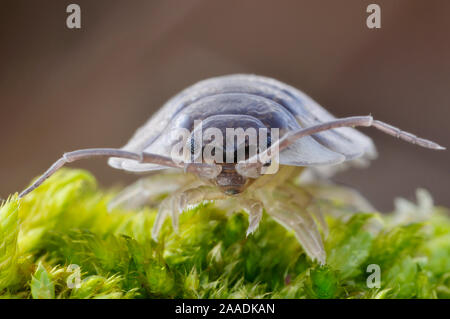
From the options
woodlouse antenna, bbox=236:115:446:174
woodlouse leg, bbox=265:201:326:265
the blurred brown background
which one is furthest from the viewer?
the blurred brown background

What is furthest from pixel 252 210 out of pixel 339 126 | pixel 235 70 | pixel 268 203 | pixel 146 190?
pixel 235 70

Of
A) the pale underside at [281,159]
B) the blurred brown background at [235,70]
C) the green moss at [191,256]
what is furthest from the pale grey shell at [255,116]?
the blurred brown background at [235,70]

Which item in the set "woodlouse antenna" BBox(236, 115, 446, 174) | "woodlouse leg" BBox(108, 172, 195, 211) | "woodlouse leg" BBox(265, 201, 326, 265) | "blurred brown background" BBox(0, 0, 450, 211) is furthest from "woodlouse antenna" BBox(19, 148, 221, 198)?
"blurred brown background" BBox(0, 0, 450, 211)

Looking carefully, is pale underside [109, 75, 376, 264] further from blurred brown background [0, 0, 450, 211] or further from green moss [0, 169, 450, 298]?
blurred brown background [0, 0, 450, 211]

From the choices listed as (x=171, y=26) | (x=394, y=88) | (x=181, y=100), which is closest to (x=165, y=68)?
(x=171, y=26)

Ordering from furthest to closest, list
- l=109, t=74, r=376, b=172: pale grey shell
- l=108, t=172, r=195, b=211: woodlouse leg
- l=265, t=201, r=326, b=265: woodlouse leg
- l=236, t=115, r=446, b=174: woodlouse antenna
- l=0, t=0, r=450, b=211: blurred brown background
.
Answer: l=0, t=0, r=450, b=211: blurred brown background → l=108, t=172, r=195, b=211: woodlouse leg → l=265, t=201, r=326, b=265: woodlouse leg → l=109, t=74, r=376, b=172: pale grey shell → l=236, t=115, r=446, b=174: woodlouse antenna

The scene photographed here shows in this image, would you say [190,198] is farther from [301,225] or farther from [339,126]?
[339,126]
